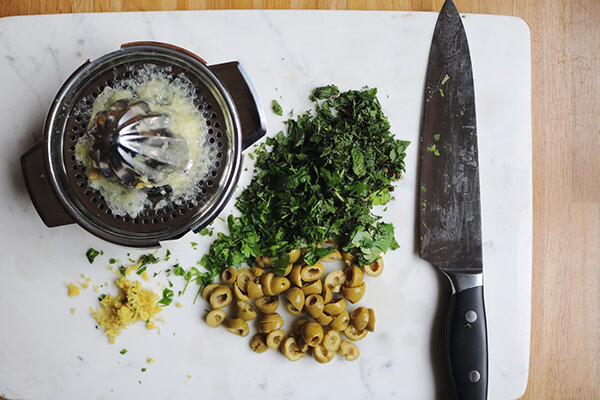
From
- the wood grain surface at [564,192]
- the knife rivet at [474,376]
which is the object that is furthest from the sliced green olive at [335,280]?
the wood grain surface at [564,192]

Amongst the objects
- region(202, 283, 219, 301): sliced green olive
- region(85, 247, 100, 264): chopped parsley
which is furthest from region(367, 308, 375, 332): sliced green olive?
region(85, 247, 100, 264): chopped parsley

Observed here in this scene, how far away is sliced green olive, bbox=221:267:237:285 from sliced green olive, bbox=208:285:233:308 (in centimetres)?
2

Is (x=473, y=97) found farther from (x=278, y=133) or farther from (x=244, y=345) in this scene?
(x=244, y=345)

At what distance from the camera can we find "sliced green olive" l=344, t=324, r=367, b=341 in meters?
0.95

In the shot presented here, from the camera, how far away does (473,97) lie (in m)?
0.96

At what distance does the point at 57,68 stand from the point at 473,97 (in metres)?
0.93

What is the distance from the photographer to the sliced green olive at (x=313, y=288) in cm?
93

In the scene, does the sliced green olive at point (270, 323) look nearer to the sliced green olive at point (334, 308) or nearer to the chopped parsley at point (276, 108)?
the sliced green olive at point (334, 308)

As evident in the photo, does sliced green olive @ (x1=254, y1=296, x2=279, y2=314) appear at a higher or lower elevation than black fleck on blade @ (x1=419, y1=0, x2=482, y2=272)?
lower

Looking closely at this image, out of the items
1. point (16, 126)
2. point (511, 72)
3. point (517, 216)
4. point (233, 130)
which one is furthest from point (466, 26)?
point (16, 126)

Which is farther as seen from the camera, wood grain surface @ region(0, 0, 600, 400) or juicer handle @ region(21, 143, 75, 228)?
wood grain surface @ region(0, 0, 600, 400)

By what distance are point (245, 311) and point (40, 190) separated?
482 mm

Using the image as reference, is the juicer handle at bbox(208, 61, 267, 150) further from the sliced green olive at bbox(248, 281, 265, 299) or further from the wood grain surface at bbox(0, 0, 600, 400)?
the wood grain surface at bbox(0, 0, 600, 400)

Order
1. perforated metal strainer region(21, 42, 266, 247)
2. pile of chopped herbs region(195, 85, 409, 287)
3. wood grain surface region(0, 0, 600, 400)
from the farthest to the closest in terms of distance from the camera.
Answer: wood grain surface region(0, 0, 600, 400) < pile of chopped herbs region(195, 85, 409, 287) < perforated metal strainer region(21, 42, 266, 247)
